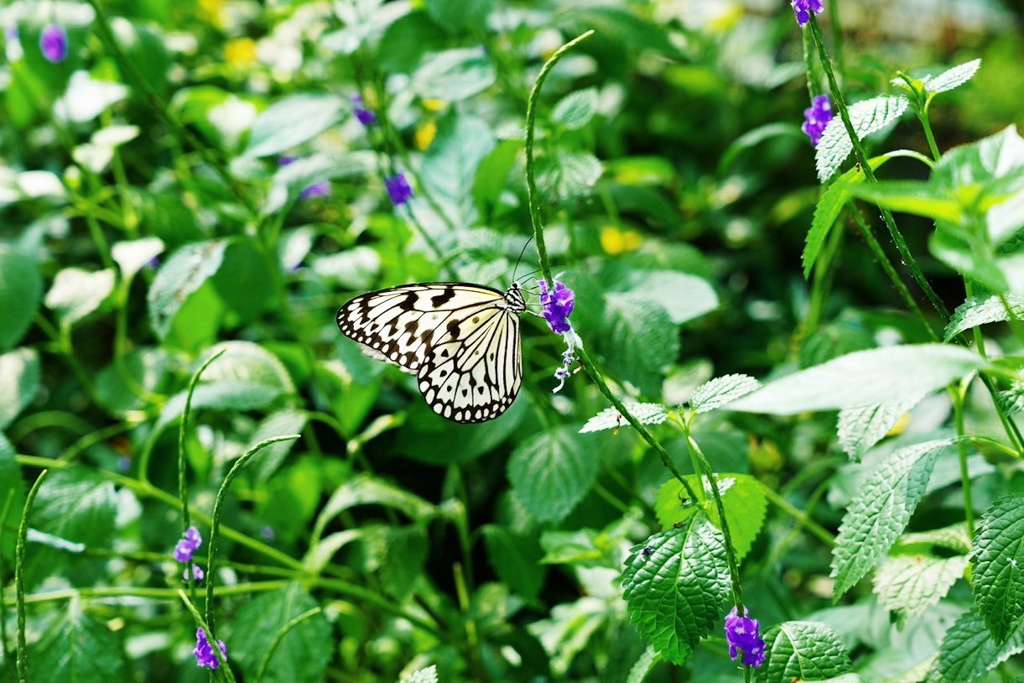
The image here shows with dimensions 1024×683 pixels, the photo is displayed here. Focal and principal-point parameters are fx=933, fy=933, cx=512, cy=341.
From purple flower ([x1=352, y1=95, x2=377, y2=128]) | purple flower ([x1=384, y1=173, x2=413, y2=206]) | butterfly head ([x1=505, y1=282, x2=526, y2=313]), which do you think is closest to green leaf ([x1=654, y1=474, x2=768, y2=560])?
butterfly head ([x1=505, y1=282, x2=526, y2=313])

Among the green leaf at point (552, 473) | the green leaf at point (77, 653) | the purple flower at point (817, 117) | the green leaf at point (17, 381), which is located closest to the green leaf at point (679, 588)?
the green leaf at point (552, 473)

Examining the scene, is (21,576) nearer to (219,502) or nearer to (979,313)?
(219,502)

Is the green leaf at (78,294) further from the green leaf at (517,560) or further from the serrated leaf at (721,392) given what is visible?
the serrated leaf at (721,392)

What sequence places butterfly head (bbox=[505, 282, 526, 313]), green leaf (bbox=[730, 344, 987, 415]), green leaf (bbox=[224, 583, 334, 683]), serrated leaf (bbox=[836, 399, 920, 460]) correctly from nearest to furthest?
green leaf (bbox=[730, 344, 987, 415]) → serrated leaf (bbox=[836, 399, 920, 460]) → butterfly head (bbox=[505, 282, 526, 313]) → green leaf (bbox=[224, 583, 334, 683])

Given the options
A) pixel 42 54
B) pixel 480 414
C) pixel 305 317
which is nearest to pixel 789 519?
pixel 480 414

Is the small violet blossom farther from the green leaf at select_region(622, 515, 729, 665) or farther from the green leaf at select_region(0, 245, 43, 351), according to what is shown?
the green leaf at select_region(0, 245, 43, 351)

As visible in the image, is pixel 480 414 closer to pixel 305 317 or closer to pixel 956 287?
pixel 305 317
